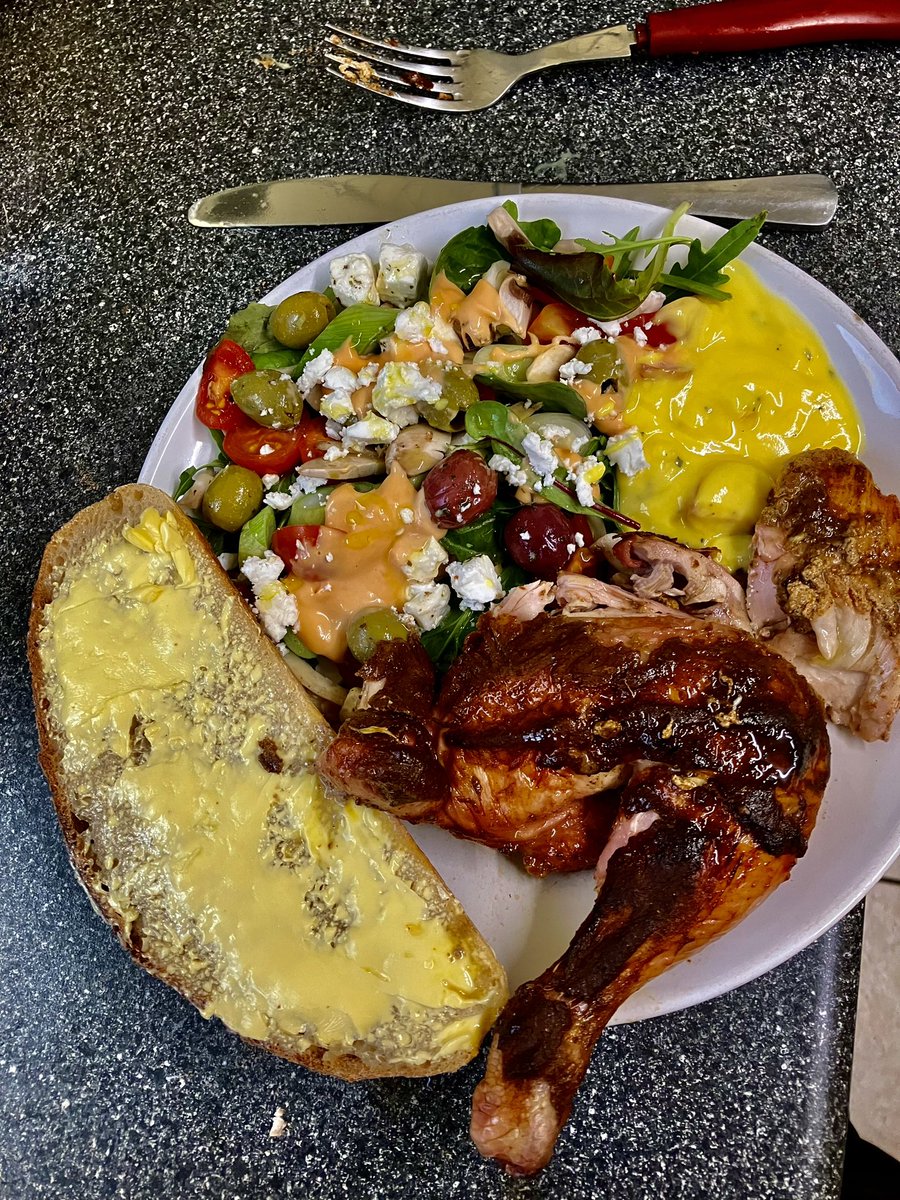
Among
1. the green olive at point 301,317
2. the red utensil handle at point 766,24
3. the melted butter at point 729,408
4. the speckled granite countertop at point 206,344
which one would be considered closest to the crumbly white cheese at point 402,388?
the green olive at point 301,317

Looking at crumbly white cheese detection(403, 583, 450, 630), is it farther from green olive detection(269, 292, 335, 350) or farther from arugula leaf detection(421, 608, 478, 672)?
green olive detection(269, 292, 335, 350)

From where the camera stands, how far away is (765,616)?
1.95 meters

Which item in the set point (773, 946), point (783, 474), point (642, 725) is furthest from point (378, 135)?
point (773, 946)

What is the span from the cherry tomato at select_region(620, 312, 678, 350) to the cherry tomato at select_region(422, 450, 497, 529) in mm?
464

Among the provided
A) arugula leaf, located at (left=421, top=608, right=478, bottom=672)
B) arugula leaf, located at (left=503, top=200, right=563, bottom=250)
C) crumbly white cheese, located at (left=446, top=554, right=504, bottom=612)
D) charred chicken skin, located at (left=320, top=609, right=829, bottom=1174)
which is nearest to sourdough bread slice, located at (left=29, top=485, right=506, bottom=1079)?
charred chicken skin, located at (left=320, top=609, right=829, bottom=1174)

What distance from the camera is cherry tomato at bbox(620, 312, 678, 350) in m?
2.01

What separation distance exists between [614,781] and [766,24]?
6.83 ft

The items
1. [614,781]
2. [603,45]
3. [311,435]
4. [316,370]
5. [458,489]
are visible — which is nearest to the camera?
[614,781]

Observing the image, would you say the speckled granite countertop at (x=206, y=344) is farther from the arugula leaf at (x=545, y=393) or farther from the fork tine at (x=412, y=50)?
the arugula leaf at (x=545, y=393)

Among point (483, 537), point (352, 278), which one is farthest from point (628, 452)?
point (352, 278)

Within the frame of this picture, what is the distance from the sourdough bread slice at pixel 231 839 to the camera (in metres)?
1.81

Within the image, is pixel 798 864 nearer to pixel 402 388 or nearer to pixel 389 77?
pixel 402 388

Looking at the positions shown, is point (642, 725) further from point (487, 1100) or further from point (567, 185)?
point (567, 185)

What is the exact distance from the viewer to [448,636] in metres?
2.01
